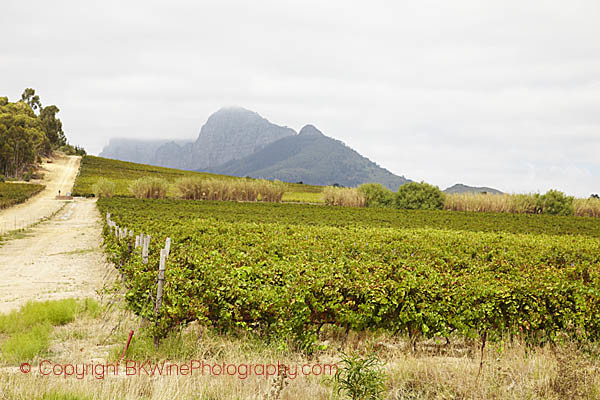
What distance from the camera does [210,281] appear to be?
6750 mm

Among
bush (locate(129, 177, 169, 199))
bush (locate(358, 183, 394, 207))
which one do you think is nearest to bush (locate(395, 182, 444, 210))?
bush (locate(358, 183, 394, 207))

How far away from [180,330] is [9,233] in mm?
20946

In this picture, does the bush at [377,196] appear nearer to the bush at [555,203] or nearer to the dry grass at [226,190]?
the dry grass at [226,190]

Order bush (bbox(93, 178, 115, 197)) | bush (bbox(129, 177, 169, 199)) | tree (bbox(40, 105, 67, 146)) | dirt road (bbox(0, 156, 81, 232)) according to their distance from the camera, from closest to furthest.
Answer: dirt road (bbox(0, 156, 81, 232)), bush (bbox(129, 177, 169, 199)), bush (bbox(93, 178, 115, 197)), tree (bbox(40, 105, 67, 146))

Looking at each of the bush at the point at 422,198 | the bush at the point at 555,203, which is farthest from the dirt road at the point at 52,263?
the bush at the point at 555,203

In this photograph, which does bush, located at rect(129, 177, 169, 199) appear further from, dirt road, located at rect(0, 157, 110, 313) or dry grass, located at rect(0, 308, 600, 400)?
dry grass, located at rect(0, 308, 600, 400)

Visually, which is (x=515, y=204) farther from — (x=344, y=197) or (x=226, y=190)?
(x=226, y=190)

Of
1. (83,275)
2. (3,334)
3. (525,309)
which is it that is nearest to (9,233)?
(83,275)

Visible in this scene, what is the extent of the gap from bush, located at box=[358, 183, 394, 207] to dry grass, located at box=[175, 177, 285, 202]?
1098 cm

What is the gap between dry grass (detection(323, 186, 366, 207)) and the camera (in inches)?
1986

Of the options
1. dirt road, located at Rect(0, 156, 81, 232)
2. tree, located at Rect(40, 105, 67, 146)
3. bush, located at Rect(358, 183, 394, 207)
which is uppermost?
tree, located at Rect(40, 105, 67, 146)

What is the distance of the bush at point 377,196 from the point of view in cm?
4972

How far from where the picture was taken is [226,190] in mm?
51688

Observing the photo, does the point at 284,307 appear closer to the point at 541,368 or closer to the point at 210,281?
the point at 210,281
